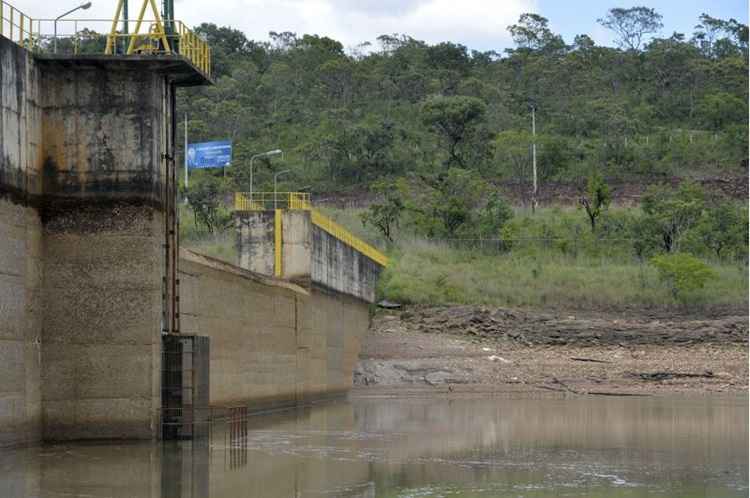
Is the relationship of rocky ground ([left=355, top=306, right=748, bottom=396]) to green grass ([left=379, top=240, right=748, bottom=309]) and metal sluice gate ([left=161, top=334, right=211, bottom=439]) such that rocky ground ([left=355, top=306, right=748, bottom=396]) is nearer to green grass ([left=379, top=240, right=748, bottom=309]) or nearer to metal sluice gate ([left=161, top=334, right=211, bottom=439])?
green grass ([left=379, top=240, right=748, bottom=309])

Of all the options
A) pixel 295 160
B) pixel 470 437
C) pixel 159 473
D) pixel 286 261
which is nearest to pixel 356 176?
pixel 295 160

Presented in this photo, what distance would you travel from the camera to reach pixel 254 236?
4706 centimetres

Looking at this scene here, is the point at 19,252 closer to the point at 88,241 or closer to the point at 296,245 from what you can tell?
the point at 88,241

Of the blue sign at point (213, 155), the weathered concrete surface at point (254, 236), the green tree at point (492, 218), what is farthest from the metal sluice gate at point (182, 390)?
the green tree at point (492, 218)

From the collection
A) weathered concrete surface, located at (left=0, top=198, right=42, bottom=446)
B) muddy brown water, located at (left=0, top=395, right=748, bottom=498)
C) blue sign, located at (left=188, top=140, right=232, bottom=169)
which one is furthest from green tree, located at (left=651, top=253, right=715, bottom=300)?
weathered concrete surface, located at (left=0, top=198, right=42, bottom=446)

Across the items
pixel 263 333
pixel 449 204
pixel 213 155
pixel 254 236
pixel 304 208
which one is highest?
pixel 213 155

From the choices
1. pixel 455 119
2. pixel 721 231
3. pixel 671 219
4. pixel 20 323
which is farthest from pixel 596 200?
pixel 20 323

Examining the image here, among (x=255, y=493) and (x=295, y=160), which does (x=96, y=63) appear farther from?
(x=295, y=160)

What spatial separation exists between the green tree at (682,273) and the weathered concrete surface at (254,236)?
94.2 feet

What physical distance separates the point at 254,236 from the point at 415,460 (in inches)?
816

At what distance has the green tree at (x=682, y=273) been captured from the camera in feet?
223

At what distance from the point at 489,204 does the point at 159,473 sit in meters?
62.0

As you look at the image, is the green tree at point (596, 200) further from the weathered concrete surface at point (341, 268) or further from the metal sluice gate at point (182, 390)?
the metal sluice gate at point (182, 390)

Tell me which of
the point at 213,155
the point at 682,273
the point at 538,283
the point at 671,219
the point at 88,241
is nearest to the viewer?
the point at 88,241
